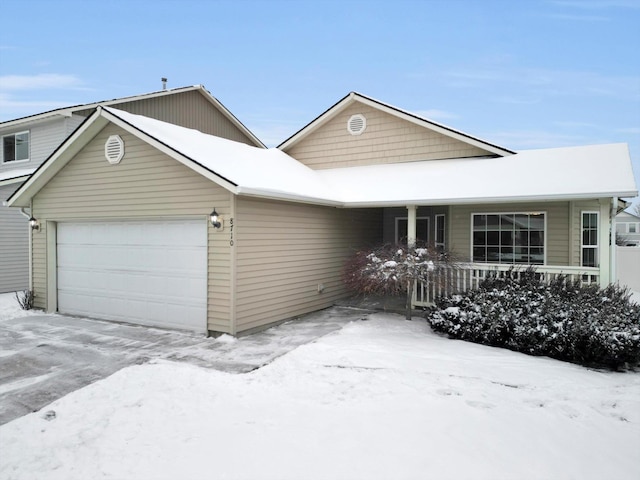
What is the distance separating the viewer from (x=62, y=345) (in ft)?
24.5

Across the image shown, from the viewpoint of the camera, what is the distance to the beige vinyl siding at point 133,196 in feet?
26.0

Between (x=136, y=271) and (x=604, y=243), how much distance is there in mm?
9505

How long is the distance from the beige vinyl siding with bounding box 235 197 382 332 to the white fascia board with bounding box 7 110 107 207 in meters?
3.94

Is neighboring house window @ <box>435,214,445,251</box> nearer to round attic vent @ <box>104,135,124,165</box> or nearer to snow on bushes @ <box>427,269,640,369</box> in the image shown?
snow on bushes @ <box>427,269,640,369</box>

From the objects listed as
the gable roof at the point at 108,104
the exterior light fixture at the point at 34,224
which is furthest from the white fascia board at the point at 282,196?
the gable roof at the point at 108,104

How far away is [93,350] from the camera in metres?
7.12

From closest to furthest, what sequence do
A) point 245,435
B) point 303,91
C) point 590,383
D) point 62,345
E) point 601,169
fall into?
point 245,435, point 590,383, point 62,345, point 601,169, point 303,91

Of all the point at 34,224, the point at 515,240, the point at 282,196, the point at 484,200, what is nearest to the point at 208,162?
the point at 282,196

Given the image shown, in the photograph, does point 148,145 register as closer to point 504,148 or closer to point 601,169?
point 504,148

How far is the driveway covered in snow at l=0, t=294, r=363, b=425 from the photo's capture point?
5535mm

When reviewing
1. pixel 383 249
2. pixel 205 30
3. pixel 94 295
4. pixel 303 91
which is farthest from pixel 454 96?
pixel 94 295

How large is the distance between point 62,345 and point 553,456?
297 inches

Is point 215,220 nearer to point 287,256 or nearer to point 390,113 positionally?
point 287,256

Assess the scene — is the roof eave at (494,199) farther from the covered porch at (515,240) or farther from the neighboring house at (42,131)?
the neighboring house at (42,131)
